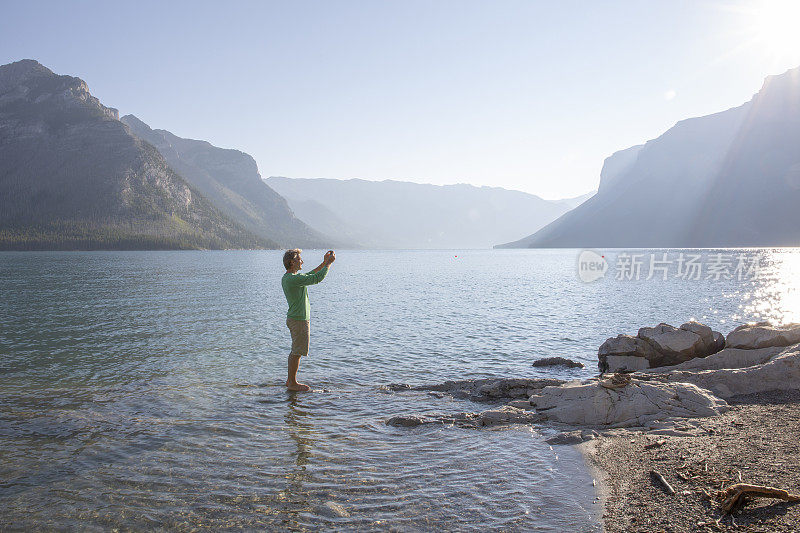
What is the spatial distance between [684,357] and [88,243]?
231874 millimetres

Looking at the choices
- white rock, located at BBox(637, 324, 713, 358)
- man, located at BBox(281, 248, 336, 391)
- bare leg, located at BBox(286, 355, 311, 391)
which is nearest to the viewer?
man, located at BBox(281, 248, 336, 391)

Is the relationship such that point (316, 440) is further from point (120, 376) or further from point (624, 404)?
point (120, 376)

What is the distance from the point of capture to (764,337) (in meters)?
17.4

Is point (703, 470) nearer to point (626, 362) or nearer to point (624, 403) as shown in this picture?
point (624, 403)

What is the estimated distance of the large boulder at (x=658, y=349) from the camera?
1858 centimetres

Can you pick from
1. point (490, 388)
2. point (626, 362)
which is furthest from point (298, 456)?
point (626, 362)

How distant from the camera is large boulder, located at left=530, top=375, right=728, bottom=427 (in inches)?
458

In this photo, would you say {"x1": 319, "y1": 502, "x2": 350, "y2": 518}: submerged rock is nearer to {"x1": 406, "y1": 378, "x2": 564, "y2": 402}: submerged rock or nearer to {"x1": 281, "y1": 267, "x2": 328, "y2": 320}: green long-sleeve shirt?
{"x1": 281, "y1": 267, "x2": 328, "y2": 320}: green long-sleeve shirt

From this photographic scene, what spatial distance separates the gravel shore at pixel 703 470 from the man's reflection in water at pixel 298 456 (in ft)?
15.3

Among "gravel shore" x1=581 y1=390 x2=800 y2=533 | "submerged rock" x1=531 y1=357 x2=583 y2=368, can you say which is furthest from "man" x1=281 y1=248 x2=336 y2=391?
"submerged rock" x1=531 y1=357 x2=583 y2=368

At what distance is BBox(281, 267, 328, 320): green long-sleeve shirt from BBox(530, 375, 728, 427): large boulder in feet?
23.1

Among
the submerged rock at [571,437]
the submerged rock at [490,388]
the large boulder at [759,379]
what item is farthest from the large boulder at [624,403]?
the large boulder at [759,379]

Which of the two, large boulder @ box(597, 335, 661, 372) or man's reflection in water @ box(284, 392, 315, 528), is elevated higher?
large boulder @ box(597, 335, 661, 372)

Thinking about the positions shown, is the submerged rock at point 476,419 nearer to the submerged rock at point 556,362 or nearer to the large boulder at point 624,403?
the large boulder at point 624,403
